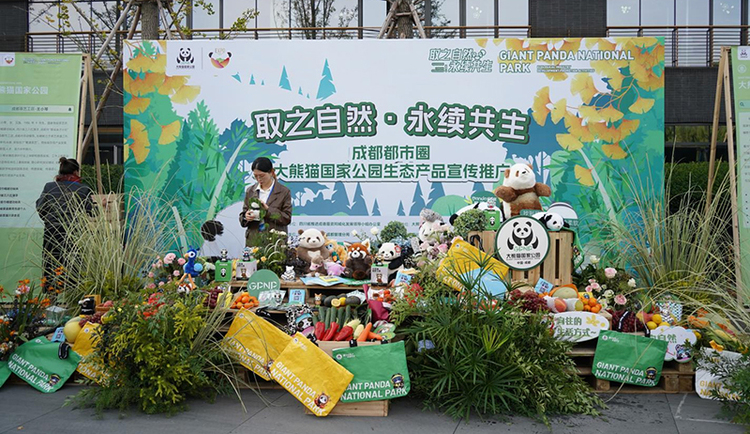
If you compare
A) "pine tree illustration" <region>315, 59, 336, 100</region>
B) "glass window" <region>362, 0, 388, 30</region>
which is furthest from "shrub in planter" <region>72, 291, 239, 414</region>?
"glass window" <region>362, 0, 388, 30</region>

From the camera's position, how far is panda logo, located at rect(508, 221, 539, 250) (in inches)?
173

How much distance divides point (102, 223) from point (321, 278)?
1669mm

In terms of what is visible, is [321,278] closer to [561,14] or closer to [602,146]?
[602,146]

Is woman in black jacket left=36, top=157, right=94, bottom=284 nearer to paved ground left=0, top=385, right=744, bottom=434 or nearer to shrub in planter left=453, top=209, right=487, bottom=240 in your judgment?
paved ground left=0, top=385, right=744, bottom=434

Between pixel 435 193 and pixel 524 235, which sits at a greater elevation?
pixel 435 193

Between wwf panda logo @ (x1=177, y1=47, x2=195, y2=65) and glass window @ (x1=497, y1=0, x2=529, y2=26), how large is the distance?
25.9ft

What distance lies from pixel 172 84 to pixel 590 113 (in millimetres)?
4194

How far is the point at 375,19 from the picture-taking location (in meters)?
13.1

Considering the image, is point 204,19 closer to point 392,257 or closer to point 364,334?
point 392,257

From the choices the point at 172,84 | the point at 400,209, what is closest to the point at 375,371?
the point at 400,209

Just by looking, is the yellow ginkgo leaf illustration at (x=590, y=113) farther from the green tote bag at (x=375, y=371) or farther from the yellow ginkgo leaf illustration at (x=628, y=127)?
the green tote bag at (x=375, y=371)

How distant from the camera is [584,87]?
6.56m

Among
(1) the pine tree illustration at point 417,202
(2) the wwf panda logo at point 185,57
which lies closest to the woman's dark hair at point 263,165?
(2) the wwf panda logo at point 185,57

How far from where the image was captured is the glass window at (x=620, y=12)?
1326 cm
